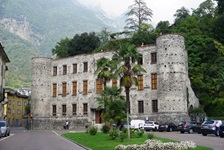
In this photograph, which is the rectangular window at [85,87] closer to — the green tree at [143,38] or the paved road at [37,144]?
the green tree at [143,38]

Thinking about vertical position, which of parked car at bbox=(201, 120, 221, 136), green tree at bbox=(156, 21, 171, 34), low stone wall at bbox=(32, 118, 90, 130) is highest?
green tree at bbox=(156, 21, 171, 34)

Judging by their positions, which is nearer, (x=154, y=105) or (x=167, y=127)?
(x=167, y=127)

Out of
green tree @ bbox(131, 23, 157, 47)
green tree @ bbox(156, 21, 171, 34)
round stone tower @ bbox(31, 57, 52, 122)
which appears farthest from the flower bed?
green tree @ bbox(156, 21, 171, 34)

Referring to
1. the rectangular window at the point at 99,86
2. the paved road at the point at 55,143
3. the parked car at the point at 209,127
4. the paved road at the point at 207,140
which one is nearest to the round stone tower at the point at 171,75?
the rectangular window at the point at 99,86

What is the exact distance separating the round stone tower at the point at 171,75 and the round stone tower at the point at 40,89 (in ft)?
77.7

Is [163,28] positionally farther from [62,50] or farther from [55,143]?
[55,143]

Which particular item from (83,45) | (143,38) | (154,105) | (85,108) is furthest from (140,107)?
(83,45)

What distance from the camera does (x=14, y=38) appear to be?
455 ft

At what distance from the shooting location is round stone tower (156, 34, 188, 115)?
46.8m

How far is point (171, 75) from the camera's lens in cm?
4750

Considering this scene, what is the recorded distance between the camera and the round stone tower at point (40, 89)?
199 feet

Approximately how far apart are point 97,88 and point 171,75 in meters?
14.8

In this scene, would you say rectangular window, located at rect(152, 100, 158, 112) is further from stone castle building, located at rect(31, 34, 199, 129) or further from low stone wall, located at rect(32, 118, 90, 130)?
low stone wall, located at rect(32, 118, 90, 130)

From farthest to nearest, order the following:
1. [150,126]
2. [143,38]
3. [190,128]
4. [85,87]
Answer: [143,38] → [85,87] → [150,126] → [190,128]
